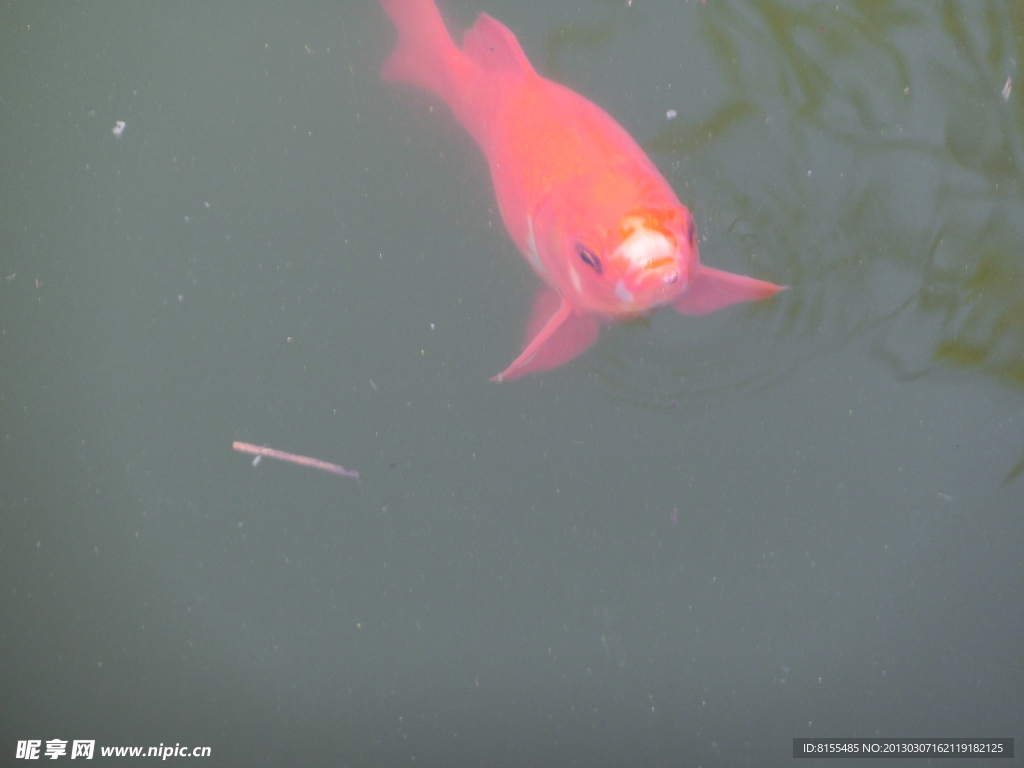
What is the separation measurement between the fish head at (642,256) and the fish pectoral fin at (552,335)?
0.34m

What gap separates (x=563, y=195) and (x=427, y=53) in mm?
955

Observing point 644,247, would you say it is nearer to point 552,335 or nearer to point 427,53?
point 552,335

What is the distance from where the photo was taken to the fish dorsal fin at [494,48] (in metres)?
2.24

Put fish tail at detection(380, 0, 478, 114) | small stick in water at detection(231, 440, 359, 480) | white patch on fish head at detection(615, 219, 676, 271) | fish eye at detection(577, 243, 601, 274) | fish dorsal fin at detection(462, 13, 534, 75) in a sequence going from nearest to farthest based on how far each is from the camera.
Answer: white patch on fish head at detection(615, 219, 676, 271) → fish eye at detection(577, 243, 601, 274) → fish dorsal fin at detection(462, 13, 534, 75) → fish tail at detection(380, 0, 478, 114) → small stick in water at detection(231, 440, 359, 480)

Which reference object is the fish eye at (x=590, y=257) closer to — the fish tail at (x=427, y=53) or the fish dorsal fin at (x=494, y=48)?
the fish dorsal fin at (x=494, y=48)

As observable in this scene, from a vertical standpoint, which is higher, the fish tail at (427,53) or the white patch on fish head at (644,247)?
the fish tail at (427,53)

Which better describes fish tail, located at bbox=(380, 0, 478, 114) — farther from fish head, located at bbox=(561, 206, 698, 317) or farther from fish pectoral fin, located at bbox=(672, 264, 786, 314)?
fish pectoral fin, located at bbox=(672, 264, 786, 314)

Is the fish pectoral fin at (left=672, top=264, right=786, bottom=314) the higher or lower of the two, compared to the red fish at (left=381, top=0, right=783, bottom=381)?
lower

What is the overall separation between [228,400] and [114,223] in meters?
0.80

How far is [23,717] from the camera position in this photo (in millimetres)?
2566

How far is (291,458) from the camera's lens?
8.61ft

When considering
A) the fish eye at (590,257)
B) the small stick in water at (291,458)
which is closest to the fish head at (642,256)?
the fish eye at (590,257)

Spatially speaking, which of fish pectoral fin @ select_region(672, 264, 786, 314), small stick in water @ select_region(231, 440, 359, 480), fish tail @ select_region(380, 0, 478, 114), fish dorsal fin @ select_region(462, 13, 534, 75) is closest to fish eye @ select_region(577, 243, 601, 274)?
fish pectoral fin @ select_region(672, 264, 786, 314)

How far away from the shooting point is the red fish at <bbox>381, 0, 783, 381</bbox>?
70.9 inches
